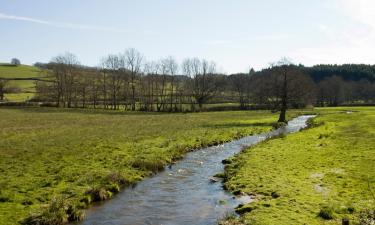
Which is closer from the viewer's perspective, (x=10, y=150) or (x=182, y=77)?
(x=10, y=150)

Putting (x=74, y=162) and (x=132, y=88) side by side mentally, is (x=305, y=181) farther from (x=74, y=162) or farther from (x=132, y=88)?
(x=132, y=88)

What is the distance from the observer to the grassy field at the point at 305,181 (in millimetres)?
18406

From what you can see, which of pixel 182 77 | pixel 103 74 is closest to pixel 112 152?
pixel 103 74

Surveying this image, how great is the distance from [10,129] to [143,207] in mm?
39673

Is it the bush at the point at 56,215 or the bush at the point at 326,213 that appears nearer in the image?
the bush at the point at 56,215

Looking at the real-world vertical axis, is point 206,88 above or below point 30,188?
above

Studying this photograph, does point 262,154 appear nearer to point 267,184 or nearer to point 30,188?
point 267,184

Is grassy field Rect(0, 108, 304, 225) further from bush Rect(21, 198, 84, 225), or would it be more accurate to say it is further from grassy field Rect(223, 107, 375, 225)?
grassy field Rect(223, 107, 375, 225)

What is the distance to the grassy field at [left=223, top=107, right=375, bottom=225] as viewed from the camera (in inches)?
725

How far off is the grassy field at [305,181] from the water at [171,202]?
A: 131cm

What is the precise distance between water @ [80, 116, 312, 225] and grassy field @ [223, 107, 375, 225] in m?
1.31

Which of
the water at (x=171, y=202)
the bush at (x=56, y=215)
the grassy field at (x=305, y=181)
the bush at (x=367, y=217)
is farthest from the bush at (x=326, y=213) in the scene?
the bush at (x=56, y=215)

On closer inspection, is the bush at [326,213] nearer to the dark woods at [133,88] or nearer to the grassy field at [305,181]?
the grassy field at [305,181]

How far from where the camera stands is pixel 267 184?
2448cm
